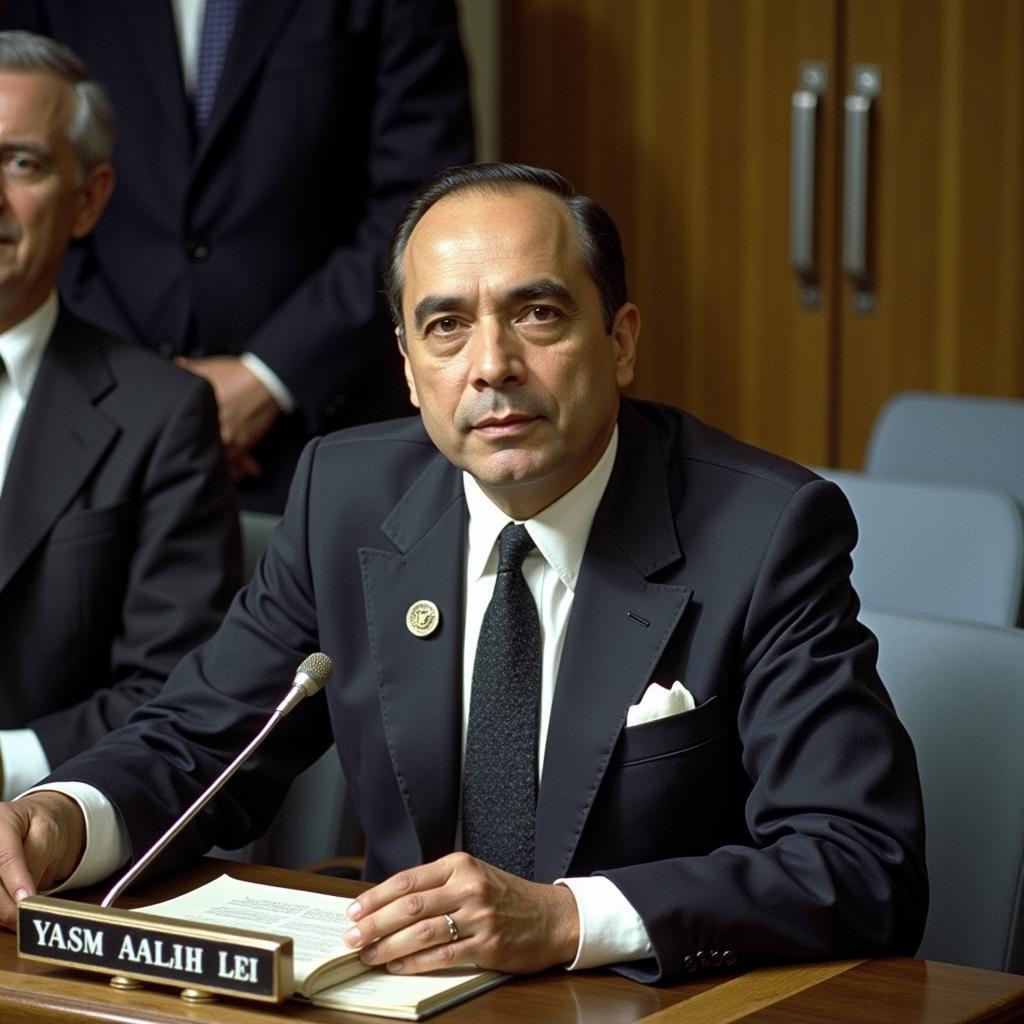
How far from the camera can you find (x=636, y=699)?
185cm

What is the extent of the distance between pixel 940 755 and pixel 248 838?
29.9 inches

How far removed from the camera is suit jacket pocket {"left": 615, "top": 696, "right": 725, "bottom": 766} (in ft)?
6.00

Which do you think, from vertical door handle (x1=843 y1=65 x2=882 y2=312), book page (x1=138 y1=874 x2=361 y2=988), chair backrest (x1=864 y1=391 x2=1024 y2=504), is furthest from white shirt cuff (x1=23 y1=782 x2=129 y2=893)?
vertical door handle (x1=843 y1=65 x2=882 y2=312)

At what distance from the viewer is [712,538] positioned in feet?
6.24

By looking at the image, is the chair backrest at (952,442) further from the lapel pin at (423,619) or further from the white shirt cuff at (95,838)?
the white shirt cuff at (95,838)

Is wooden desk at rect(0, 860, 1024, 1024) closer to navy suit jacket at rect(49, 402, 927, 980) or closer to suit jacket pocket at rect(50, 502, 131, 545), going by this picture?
navy suit jacket at rect(49, 402, 927, 980)

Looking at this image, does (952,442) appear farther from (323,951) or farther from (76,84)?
(323,951)

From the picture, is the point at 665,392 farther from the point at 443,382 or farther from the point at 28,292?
the point at 443,382

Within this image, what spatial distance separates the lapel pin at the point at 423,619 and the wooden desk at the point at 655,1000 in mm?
514

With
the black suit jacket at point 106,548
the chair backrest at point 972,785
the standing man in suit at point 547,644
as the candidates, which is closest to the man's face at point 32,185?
the black suit jacket at point 106,548

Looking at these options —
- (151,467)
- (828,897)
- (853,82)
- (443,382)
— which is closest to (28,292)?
(151,467)

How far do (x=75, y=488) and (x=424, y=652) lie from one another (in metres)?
0.72

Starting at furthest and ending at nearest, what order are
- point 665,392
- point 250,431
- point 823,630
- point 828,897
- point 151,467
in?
point 665,392, point 250,431, point 151,467, point 823,630, point 828,897

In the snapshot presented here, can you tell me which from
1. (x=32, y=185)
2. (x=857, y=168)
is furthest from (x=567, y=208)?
(x=857, y=168)
